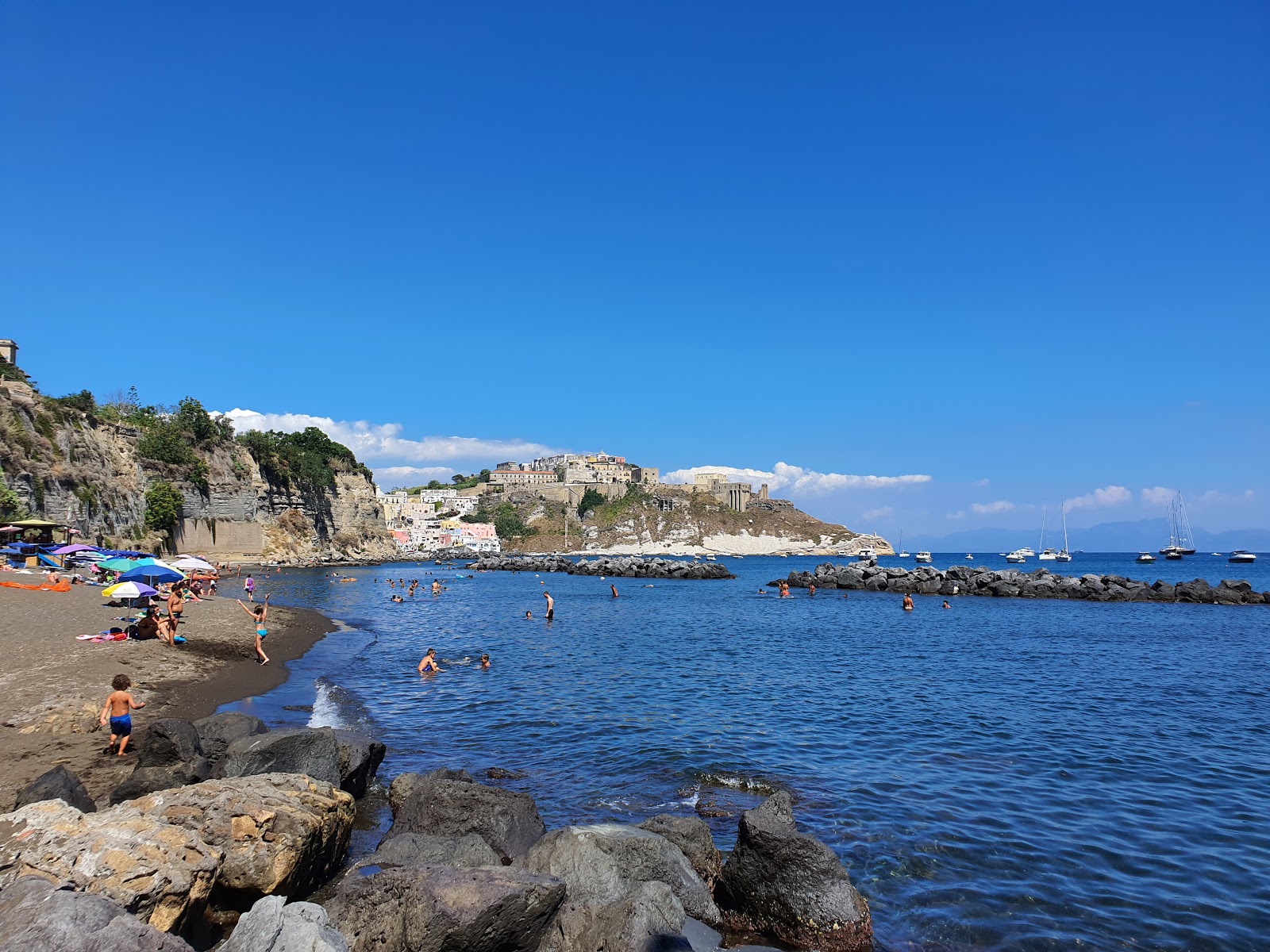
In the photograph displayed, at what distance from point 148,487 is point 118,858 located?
7757 centimetres

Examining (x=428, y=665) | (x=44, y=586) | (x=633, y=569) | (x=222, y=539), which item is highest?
(x=222, y=539)

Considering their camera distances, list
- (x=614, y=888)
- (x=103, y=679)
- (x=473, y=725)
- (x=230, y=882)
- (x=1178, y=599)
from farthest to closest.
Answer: (x=1178, y=599) < (x=473, y=725) < (x=103, y=679) < (x=614, y=888) < (x=230, y=882)

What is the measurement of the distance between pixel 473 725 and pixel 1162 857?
12.8m

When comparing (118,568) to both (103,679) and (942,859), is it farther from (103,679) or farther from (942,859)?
(942,859)

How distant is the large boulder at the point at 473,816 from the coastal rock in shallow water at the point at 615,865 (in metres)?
0.83

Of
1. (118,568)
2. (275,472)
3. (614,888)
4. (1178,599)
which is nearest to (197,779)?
(614,888)

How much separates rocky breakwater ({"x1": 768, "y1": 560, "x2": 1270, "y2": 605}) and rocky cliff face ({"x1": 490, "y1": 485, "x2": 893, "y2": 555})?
101 metres

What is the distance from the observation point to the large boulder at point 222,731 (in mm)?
11084

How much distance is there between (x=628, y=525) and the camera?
178m

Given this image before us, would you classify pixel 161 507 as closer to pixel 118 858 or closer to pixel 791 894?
pixel 118 858

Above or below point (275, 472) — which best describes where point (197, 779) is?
below

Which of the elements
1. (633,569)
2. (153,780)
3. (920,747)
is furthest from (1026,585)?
(153,780)

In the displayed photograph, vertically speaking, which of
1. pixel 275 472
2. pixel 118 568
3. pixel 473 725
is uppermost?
pixel 275 472

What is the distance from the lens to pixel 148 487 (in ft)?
232
